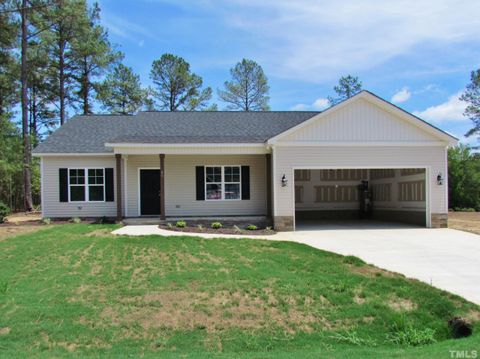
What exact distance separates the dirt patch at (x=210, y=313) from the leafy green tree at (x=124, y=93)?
28.7 m

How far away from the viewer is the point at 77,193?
16188 millimetres

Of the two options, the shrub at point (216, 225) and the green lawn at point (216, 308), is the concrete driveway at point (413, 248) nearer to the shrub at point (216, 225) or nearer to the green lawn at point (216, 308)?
the green lawn at point (216, 308)

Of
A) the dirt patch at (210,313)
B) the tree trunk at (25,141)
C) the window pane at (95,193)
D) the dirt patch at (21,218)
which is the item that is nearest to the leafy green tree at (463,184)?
the window pane at (95,193)

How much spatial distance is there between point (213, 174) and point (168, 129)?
286 centimetres

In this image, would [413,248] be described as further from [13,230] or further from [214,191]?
[13,230]

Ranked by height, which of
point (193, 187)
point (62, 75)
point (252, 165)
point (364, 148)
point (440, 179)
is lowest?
point (193, 187)

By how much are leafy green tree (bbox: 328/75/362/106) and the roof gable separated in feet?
78.0

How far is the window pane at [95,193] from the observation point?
1622 centimetres

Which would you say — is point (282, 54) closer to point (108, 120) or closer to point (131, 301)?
point (108, 120)

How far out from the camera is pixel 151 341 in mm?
5168

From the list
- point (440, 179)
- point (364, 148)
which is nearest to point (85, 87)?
point (364, 148)

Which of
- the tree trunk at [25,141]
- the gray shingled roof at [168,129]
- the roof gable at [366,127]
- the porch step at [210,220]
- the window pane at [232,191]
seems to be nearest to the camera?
the roof gable at [366,127]

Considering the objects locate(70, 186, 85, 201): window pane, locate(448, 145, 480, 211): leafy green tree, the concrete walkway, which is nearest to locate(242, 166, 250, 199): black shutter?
the concrete walkway

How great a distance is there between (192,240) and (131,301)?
454 centimetres
